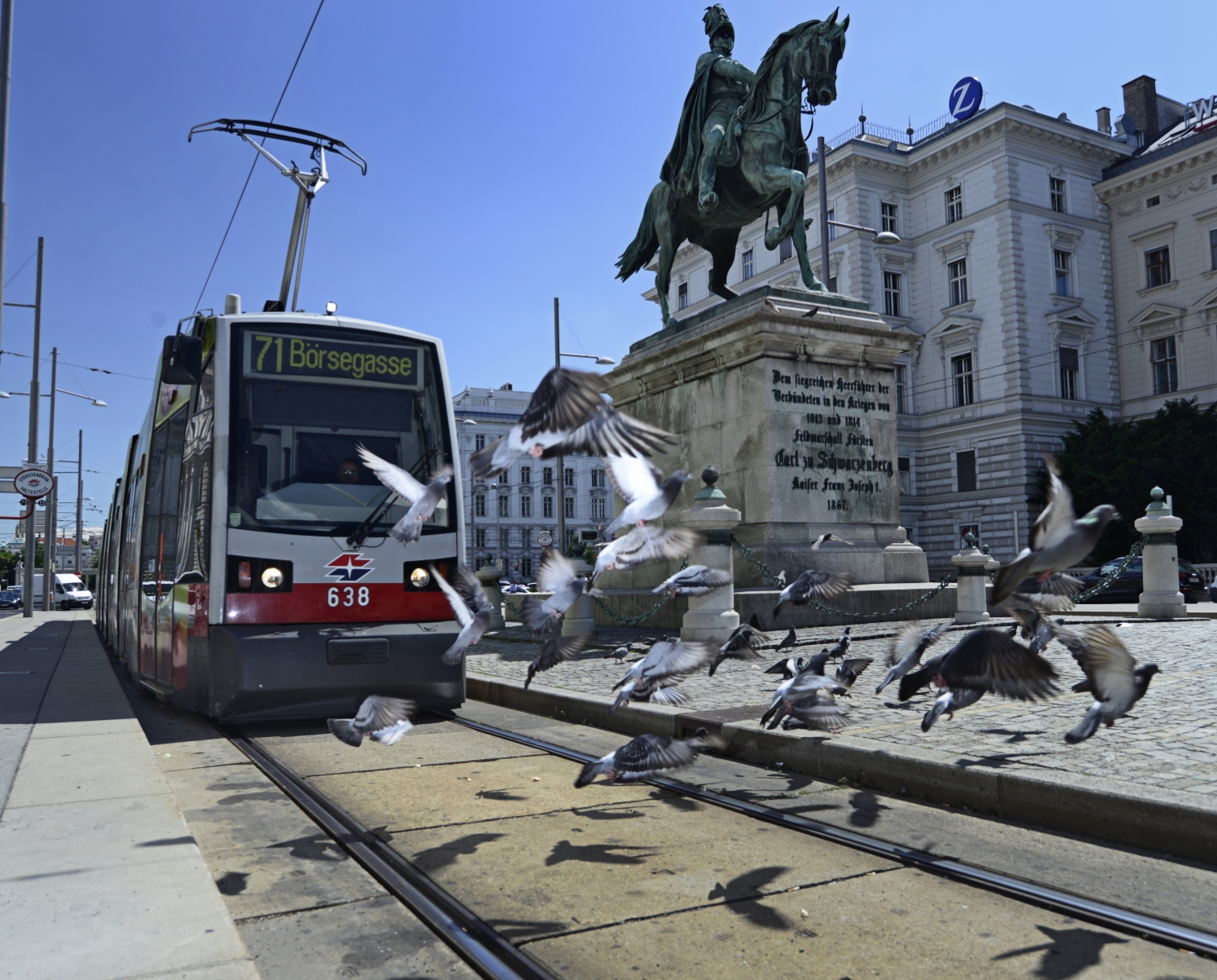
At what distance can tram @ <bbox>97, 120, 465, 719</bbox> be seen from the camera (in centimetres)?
731

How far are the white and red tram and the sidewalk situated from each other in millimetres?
1068

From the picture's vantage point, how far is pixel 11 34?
11328mm

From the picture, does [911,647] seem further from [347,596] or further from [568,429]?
[347,596]

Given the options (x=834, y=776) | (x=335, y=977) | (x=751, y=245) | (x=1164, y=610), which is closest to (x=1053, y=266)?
(x=751, y=245)

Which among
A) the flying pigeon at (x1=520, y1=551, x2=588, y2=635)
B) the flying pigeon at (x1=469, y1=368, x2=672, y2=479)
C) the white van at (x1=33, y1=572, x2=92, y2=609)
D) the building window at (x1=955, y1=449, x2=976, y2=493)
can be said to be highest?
the building window at (x1=955, y1=449, x2=976, y2=493)

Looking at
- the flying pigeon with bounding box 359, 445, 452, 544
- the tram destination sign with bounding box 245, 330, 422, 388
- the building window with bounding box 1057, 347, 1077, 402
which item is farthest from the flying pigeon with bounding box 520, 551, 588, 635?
the building window with bounding box 1057, 347, 1077, 402

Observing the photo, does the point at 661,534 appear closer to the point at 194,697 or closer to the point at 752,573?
the point at 194,697

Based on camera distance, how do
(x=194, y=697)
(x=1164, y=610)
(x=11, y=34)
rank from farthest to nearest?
(x=1164, y=610) < (x=11, y=34) < (x=194, y=697)

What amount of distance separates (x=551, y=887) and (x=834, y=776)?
243 cm

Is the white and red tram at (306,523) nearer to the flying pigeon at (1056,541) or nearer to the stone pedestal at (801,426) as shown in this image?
the flying pigeon at (1056,541)

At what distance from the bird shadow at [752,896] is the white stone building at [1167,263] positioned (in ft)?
146

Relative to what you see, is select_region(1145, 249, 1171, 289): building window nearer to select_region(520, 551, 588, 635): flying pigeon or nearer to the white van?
select_region(520, 551, 588, 635): flying pigeon

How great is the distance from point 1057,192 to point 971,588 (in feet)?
134

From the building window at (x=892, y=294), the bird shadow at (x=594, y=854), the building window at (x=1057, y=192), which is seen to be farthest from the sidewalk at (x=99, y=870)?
the building window at (x=1057, y=192)
